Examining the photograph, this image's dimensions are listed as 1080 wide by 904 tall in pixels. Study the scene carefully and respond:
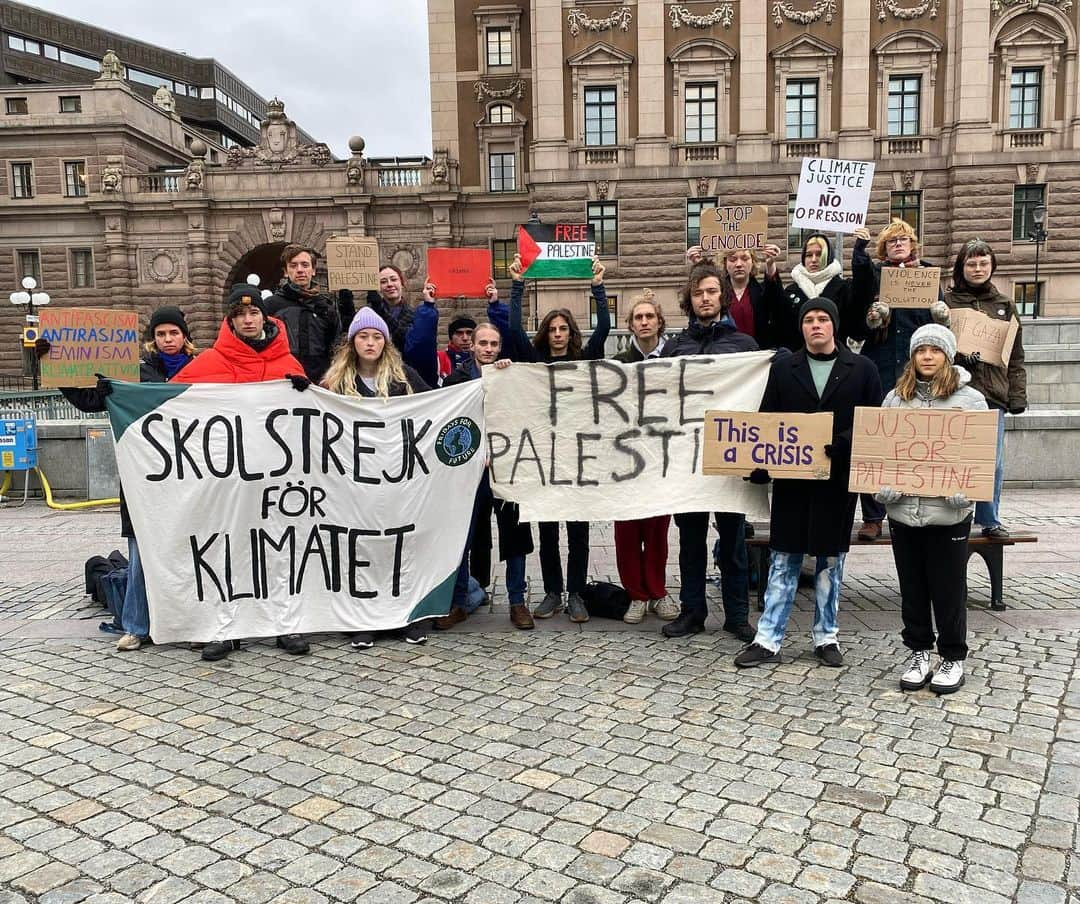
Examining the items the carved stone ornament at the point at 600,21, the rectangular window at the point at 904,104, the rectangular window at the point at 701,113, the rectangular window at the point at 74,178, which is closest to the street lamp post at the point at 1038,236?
the rectangular window at the point at 904,104

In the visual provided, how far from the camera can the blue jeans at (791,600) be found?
5434 mm

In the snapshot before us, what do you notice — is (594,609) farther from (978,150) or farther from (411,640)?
(978,150)

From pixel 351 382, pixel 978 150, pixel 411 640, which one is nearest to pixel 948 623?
pixel 411 640

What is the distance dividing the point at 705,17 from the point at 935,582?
35.5 metres

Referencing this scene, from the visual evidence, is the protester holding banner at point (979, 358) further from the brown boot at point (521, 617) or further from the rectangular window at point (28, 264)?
the rectangular window at point (28, 264)

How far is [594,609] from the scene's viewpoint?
6566 mm

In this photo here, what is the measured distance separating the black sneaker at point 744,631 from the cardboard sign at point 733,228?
3315 mm

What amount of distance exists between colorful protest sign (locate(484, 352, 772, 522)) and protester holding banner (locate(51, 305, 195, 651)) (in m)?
2.31

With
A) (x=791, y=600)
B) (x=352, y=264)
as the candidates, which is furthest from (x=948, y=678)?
(x=352, y=264)

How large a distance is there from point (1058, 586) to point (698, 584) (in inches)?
132

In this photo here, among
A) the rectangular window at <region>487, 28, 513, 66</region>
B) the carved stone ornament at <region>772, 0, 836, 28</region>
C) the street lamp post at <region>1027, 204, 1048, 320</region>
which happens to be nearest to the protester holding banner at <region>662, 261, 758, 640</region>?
the street lamp post at <region>1027, 204, 1048, 320</region>

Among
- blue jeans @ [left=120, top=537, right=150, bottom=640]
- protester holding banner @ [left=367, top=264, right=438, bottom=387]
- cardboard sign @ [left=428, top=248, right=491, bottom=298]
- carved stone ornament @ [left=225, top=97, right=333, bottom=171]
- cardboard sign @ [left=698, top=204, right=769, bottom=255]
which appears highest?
carved stone ornament @ [left=225, top=97, right=333, bottom=171]

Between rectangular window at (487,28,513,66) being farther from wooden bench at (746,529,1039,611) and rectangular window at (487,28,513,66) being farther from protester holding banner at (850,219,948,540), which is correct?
wooden bench at (746,529,1039,611)

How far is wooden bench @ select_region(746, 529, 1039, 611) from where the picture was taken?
6.34 m
